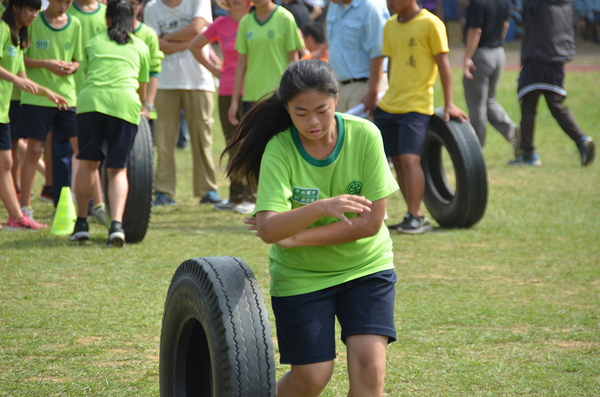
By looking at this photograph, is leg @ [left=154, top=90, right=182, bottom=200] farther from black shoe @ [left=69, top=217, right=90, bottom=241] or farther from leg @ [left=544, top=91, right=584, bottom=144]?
leg @ [left=544, top=91, right=584, bottom=144]

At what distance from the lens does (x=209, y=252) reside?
5574mm

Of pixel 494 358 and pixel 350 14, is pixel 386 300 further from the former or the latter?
pixel 350 14

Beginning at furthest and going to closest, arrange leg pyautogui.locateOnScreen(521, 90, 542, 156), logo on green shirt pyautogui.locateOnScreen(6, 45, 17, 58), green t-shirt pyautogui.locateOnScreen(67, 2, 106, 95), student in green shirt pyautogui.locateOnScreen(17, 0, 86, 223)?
leg pyautogui.locateOnScreen(521, 90, 542, 156) → green t-shirt pyautogui.locateOnScreen(67, 2, 106, 95) → student in green shirt pyautogui.locateOnScreen(17, 0, 86, 223) → logo on green shirt pyautogui.locateOnScreen(6, 45, 17, 58)

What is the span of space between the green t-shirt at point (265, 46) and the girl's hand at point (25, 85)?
80.4 inches

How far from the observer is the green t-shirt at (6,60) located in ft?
19.0

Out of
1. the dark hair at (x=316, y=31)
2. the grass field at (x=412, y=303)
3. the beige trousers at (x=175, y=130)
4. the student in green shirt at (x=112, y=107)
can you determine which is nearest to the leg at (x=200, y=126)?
the beige trousers at (x=175, y=130)

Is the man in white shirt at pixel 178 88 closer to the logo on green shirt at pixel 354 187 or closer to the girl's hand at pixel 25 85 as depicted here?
the girl's hand at pixel 25 85

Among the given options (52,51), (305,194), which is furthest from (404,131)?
(305,194)

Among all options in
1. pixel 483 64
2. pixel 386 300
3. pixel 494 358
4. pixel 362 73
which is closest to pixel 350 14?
pixel 362 73

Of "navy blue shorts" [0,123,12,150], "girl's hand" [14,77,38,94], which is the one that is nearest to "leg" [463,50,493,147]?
"girl's hand" [14,77,38,94]

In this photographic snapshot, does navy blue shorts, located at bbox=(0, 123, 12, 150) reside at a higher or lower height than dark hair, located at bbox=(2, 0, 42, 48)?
lower

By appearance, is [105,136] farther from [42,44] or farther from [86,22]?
[86,22]

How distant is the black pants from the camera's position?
931 cm

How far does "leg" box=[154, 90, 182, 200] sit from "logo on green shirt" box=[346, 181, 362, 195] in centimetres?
515
